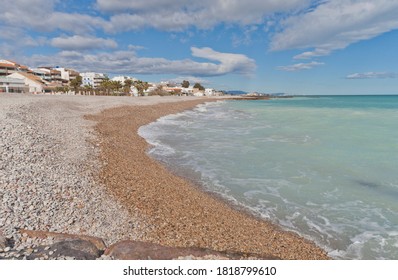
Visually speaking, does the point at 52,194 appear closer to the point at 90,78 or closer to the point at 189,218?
the point at 189,218

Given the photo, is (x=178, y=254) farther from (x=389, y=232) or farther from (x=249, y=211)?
(x=389, y=232)

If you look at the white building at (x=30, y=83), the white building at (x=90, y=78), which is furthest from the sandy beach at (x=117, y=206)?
the white building at (x=90, y=78)

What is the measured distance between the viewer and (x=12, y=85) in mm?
57156

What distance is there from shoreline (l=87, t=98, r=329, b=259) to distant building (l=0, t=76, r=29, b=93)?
196ft

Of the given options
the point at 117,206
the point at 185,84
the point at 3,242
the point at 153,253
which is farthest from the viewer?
the point at 185,84

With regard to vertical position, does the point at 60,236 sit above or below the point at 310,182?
above

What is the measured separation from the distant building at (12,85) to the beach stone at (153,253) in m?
63.6

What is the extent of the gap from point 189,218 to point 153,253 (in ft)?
7.09

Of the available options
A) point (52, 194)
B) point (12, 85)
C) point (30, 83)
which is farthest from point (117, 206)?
point (30, 83)

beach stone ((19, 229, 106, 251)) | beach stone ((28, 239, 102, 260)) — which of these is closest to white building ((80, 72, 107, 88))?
beach stone ((19, 229, 106, 251))

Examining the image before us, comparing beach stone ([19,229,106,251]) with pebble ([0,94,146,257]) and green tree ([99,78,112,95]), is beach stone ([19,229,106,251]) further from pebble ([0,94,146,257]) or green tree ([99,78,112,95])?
green tree ([99,78,112,95])

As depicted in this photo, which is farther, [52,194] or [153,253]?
[52,194]

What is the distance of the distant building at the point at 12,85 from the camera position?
54.3 metres

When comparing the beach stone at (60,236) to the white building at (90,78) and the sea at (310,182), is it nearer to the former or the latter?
the sea at (310,182)
